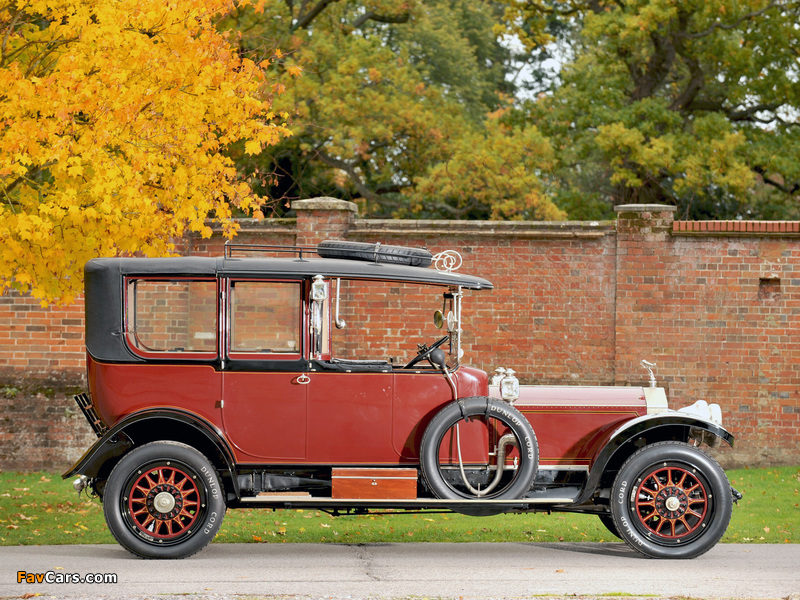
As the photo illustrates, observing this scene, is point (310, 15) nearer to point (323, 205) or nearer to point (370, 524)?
point (323, 205)

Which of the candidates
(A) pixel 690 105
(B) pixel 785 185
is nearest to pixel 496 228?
(B) pixel 785 185

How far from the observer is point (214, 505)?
7297mm

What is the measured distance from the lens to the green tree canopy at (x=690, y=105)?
1927 centimetres

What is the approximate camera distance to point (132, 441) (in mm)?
7414

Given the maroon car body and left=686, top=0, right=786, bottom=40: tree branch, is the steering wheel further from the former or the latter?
left=686, top=0, right=786, bottom=40: tree branch

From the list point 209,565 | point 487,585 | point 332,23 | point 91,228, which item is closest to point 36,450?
point 91,228

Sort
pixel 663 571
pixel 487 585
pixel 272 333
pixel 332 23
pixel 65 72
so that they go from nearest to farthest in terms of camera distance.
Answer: pixel 487 585, pixel 663 571, pixel 65 72, pixel 272 333, pixel 332 23

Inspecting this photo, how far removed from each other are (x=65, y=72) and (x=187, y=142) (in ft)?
4.05

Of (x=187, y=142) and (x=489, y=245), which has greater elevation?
(x=187, y=142)

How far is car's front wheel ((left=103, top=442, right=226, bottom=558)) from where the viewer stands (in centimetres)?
730

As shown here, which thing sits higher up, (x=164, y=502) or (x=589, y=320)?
(x=589, y=320)

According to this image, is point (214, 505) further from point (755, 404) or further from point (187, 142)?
point (755, 404)

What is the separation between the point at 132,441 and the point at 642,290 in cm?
749

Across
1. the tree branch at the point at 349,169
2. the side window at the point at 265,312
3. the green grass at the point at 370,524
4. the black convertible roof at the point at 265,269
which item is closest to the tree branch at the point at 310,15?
→ the tree branch at the point at 349,169
